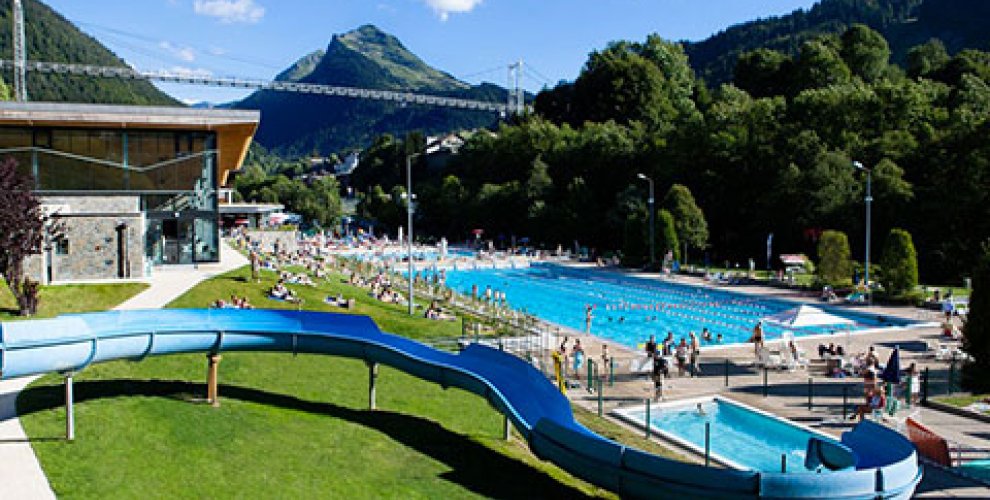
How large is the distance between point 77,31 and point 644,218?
561 feet

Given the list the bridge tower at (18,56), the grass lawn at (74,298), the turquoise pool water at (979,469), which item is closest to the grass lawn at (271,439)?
the turquoise pool water at (979,469)

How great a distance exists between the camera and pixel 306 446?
10883 mm

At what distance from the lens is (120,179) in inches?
1126

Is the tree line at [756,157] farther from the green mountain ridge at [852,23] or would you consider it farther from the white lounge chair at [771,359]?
the green mountain ridge at [852,23]

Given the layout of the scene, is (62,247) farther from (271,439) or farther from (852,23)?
(852,23)

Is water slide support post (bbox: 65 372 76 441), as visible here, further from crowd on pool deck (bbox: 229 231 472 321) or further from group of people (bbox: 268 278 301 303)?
group of people (bbox: 268 278 301 303)

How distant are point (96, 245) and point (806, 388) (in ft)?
71.0

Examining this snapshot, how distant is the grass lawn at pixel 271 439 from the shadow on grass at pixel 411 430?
18mm

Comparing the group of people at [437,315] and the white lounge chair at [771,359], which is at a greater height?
the group of people at [437,315]

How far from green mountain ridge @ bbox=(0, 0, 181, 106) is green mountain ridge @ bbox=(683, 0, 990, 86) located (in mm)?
115345

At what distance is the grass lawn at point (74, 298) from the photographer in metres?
19.6

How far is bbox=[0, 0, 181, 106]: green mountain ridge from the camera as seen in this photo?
141750 millimetres

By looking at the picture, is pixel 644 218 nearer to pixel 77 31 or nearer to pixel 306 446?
pixel 306 446

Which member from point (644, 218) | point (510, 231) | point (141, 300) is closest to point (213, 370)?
point (141, 300)
